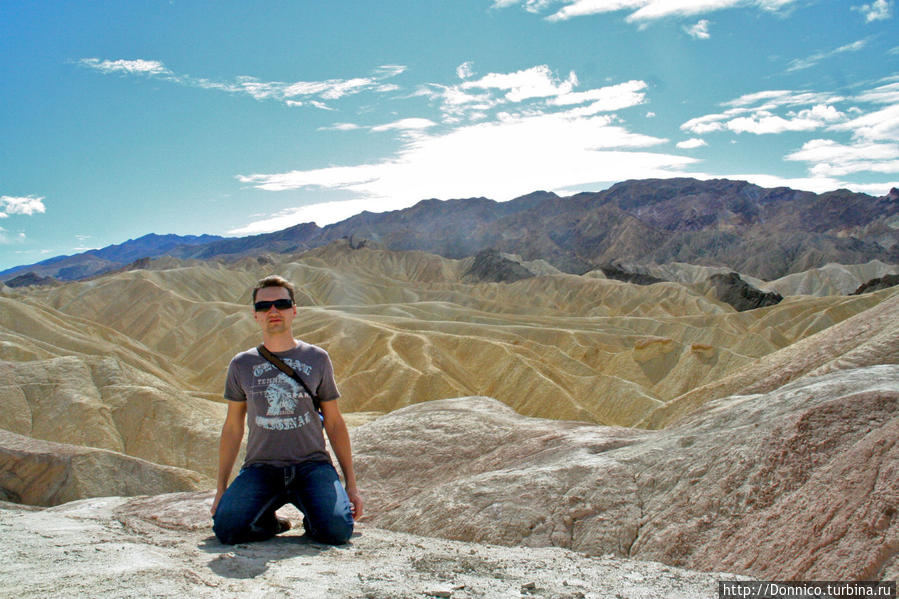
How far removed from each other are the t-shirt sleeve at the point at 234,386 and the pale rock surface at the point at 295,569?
112 cm

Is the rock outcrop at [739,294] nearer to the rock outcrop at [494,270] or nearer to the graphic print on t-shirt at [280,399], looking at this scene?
the rock outcrop at [494,270]

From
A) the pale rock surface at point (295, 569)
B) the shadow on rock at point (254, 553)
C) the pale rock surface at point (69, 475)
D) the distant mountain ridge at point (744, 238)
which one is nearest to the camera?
the pale rock surface at point (295, 569)

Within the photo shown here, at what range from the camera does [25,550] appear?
3.72 meters

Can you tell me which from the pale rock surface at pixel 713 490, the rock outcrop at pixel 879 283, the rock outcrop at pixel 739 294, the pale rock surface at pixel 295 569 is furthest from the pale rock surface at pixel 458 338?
the pale rock surface at pixel 295 569

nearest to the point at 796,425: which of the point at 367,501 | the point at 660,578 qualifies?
the point at 660,578

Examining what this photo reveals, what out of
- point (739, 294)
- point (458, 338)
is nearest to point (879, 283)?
point (739, 294)

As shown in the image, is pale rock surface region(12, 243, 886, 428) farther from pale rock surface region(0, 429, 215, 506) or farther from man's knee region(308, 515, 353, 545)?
man's knee region(308, 515, 353, 545)

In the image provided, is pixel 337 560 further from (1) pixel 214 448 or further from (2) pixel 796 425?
(1) pixel 214 448

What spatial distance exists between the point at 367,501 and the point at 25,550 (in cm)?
408

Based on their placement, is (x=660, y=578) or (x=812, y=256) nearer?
(x=660, y=578)

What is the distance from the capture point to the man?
4.73 meters

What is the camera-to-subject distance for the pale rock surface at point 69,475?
696 inches

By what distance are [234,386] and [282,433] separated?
1.83 ft

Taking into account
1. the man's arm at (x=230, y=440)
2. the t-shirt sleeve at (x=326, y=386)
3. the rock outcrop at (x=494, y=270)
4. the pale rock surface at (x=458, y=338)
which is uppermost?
the rock outcrop at (x=494, y=270)
